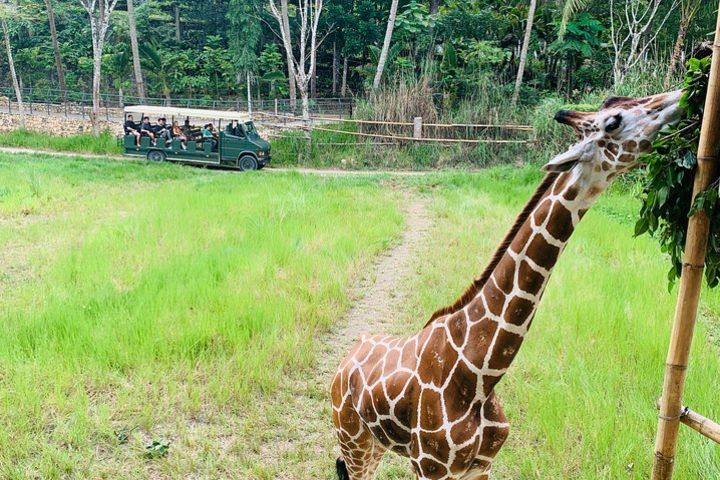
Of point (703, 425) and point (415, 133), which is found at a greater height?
point (415, 133)

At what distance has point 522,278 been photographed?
79.8 inches

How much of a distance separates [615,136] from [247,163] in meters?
14.0

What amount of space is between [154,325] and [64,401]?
107 cm

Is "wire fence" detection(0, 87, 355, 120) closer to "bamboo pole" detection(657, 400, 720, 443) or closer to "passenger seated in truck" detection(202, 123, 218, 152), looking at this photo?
"passenger seated in truck" detection(202, 123, 218, 152)

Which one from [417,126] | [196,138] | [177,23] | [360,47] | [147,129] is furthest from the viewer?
[177,23]

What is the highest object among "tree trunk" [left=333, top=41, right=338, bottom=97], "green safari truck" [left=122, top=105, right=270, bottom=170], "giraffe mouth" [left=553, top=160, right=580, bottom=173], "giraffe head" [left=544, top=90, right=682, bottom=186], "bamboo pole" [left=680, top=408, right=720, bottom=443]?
"tree trunk" [left=333, top=41, right=338, bottom=97]

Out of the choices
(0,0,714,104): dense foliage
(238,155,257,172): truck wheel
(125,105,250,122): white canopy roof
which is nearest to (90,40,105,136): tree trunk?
(125,105,250,122): white canopy roof

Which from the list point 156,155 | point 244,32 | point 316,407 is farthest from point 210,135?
point 316,407

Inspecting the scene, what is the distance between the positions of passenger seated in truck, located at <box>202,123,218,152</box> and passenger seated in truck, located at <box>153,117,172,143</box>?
1.15 m

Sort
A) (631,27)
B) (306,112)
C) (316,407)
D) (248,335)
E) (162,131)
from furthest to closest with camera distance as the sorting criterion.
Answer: (306,112), (162,131), (631,27), (248,335), (316,407)

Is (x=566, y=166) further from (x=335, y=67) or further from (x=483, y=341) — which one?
(x=335, y=67)

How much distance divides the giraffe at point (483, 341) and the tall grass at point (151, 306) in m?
1.55

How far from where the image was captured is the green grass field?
135 inches

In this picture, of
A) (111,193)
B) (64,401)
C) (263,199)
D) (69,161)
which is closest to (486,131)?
(263,199)
